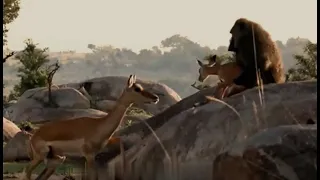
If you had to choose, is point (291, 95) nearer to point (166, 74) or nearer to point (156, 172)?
point (156, 172)

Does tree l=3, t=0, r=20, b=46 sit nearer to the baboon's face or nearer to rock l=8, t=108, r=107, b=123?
rock l=8, t=108, r=107, b=123

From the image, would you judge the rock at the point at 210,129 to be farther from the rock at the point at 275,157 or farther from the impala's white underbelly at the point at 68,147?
the rock at the point at 275,157

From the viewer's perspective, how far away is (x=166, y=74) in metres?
125

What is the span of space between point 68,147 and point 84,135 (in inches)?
10.0

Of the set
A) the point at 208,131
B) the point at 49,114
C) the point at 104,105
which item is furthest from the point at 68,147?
the point at 104,105

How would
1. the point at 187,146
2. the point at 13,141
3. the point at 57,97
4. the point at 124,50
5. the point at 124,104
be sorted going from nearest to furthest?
the point at 187,146 < the point at 124,104 < the point at 13,141 < the point at 57,97 < the point at 124,50

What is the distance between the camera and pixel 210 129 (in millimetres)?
7828

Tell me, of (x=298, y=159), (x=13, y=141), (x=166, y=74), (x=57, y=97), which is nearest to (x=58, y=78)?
(x=166, y=74)

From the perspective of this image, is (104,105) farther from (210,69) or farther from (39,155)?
(39,155)

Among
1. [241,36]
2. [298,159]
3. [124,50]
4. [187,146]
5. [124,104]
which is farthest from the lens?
[124,50]

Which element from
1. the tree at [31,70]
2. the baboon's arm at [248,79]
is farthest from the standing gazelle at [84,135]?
the tree at [31,70]

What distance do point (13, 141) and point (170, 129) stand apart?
22.2 feet

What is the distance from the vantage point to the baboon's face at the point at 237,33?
1005 cm

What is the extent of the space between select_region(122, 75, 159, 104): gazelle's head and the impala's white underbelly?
0.71m
